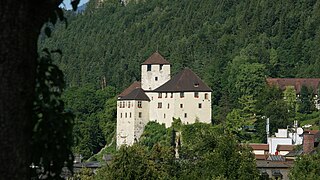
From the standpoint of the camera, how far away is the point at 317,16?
Result: 13788 centimetres

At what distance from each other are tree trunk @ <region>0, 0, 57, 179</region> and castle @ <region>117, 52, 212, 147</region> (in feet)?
256

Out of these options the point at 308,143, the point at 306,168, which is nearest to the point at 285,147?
the point at 308,143

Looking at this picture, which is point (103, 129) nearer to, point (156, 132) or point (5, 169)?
point (156, 132)

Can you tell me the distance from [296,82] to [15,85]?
105170 millimetres

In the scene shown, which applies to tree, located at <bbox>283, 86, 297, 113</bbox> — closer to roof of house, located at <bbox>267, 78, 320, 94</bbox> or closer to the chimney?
roof of house, located at <bbox>267, 78, 320, 94</bbox>

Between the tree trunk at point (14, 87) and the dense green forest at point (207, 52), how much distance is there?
78.0 meters

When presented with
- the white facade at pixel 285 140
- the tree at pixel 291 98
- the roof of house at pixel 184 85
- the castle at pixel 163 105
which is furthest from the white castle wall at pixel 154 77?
the tree at pixel 291 98

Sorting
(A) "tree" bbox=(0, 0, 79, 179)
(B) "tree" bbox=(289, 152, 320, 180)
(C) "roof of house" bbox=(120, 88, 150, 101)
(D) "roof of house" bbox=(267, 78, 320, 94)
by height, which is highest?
(D) "roof of house" bbox=(267, 78, 320, 94)

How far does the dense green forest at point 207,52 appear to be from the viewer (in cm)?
10012

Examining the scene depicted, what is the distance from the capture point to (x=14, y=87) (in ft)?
19.2

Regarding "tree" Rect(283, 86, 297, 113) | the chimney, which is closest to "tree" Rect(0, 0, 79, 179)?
the chimney

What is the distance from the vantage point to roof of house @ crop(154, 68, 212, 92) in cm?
8600

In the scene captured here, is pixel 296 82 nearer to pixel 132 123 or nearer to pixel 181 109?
pixel 181 109

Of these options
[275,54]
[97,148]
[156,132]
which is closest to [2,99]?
[156,132]
